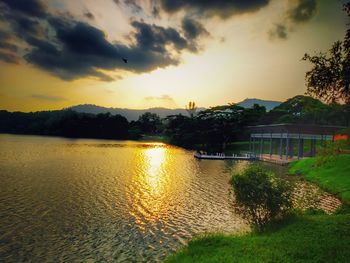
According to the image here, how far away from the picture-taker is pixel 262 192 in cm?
1684

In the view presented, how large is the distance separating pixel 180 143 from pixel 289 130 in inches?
2755

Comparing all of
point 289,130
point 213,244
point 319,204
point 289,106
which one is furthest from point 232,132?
point 213,244

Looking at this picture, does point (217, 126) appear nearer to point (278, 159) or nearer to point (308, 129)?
point (278, 159)

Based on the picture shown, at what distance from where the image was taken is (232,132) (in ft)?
346

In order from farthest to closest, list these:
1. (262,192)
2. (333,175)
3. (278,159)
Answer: (278,159) < (333,175) < (262,192)

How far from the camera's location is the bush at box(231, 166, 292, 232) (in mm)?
16844


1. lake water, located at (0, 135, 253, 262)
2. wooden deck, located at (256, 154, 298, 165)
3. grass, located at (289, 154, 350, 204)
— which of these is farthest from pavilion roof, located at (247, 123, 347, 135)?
lake water, located at (0, 135, 253, 262)

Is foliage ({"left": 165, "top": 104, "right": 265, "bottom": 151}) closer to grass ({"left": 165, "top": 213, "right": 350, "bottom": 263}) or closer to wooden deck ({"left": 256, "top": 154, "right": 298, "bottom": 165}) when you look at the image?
wooden deck ({"left": 256, "top": 154, "right": 298, "bottom": 165})

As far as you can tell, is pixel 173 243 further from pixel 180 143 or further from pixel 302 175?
pixel 180 143

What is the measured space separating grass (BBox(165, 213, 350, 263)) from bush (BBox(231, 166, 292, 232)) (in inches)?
38.9

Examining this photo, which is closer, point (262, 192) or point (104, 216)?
point (262, 192)

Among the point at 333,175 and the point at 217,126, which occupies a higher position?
the point at 217,126

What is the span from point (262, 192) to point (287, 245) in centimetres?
381

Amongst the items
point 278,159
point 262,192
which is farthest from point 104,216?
point 278,159
